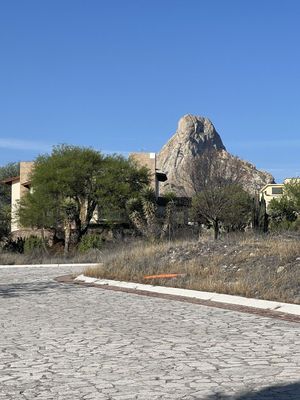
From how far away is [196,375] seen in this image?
6.91 m

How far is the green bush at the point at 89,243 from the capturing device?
3984 cm

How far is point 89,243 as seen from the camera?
40.5 metres

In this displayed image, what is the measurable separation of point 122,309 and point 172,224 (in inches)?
1099

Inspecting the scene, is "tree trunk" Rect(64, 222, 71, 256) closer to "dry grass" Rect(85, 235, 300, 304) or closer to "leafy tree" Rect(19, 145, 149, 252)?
"leafy tree" Rect(19, 145, 149, 252)

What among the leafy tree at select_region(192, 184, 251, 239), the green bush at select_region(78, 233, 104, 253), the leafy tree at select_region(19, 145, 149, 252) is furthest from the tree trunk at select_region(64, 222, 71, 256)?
the leafy tree at select_region(192, 184, 251, 239)

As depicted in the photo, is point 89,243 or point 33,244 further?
point 33,244

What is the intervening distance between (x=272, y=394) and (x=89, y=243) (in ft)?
114

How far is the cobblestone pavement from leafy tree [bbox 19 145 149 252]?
29.9 m

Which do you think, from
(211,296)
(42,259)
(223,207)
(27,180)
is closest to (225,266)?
(211,296)

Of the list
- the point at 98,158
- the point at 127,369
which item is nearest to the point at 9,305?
the point at 127,369

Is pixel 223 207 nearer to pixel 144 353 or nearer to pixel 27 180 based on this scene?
pixel 27 180

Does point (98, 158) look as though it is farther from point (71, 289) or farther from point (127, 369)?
point (127, 369)

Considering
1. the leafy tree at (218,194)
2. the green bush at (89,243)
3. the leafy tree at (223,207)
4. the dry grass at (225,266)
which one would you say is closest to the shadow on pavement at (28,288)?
the dry grass at (225,266)

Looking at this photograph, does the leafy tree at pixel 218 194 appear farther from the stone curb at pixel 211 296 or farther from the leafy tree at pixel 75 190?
the stone curb at pixel 211 296
